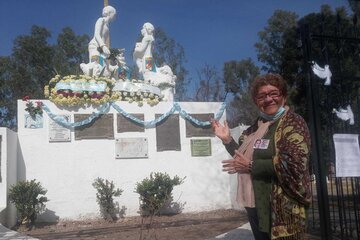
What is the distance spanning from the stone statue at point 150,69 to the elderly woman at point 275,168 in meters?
7.32

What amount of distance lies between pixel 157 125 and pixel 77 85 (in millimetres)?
2016

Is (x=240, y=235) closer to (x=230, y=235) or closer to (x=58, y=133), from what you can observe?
(x=230, y=235)

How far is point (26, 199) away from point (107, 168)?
1.82m

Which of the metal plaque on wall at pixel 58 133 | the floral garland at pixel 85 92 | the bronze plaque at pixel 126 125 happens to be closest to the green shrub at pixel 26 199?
the metal plaque on wall at pixel 58 133

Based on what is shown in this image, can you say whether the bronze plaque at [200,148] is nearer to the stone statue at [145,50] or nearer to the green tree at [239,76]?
the stone statue at [145,50]

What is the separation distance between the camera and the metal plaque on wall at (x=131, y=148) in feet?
28.4

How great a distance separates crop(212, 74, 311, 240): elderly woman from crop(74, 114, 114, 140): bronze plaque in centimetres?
634

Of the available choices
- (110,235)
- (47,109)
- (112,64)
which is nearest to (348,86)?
(110,235)

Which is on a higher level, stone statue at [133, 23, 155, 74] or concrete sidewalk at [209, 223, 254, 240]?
stone statue at [133, 23, 155, 74]

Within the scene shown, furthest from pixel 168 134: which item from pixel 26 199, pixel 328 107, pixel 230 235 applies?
pixel 328 107

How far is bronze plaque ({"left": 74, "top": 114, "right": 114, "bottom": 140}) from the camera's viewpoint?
27.9ft

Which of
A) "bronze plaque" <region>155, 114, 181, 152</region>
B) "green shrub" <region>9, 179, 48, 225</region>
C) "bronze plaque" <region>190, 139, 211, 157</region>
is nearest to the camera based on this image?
"green shrub" <region>9, 179, 48, 225</region>

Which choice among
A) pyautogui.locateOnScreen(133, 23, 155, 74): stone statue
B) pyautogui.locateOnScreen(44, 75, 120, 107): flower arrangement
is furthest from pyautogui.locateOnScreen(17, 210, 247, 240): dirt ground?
pyautogui.locateOnScreen(133, 23, 155, 74): stone statue

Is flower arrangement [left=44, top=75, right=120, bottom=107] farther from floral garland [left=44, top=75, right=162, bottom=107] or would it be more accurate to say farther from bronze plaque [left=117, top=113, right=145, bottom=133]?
bronze plaque [left=117, top=113, right=145, bottom=133]
